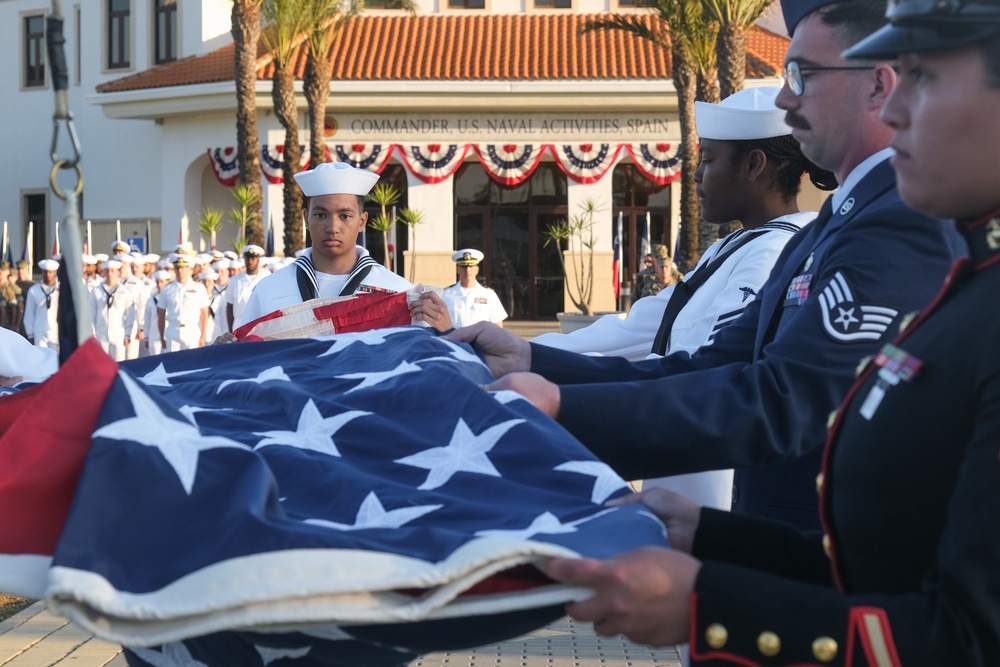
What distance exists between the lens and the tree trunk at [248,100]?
2672 centimetres

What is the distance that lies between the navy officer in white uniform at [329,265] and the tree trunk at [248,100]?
69.0ft

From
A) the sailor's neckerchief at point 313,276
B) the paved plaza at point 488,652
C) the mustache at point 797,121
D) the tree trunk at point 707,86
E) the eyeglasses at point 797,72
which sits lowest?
the paved plaza at point 488,652

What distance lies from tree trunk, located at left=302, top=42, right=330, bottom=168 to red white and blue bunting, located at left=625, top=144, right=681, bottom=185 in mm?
6873

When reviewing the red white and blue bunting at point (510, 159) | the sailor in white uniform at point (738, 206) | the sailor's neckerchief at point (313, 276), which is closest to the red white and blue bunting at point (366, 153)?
the red white and blue bunting at point (510, 159)

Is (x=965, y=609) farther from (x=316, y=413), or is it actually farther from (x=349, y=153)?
(x=349, y=153)

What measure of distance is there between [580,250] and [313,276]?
23525mm

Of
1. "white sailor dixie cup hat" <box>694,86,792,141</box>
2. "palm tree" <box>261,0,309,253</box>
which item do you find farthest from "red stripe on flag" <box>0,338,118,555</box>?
"palm tree" <box>261,0,309,253</box>

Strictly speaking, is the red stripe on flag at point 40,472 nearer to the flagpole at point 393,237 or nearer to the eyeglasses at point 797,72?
the eyeglasses at point 797,72

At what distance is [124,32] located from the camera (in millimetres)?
34250

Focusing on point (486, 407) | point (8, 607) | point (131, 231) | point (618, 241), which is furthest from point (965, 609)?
point (131, 231)

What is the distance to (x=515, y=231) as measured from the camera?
31.2 meters

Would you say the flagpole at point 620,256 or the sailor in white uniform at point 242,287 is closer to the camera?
the sailor in white uniform at point 242,287

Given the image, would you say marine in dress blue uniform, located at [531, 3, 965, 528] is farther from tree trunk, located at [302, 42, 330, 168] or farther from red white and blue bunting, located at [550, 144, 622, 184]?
red white and blue bunting, located at [550, 144, 622, 184]

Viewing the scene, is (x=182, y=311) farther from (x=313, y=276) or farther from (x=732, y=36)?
(x=313, y=276)
